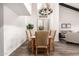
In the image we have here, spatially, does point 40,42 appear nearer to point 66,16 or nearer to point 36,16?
point 36,16

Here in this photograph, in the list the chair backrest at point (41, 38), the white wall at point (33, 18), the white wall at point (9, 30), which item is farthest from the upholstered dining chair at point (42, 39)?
the white wall at point (33, 18)

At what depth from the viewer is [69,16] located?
41.7 ft

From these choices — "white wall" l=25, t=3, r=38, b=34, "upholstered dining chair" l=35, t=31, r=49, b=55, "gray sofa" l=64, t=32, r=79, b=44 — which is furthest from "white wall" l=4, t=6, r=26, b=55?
"white wall" l=25, t=3, r=38, b=34

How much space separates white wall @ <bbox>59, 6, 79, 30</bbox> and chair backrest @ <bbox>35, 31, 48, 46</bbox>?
6.91 m

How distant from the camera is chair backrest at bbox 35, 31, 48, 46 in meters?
5.89

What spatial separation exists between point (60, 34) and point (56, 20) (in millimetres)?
1243

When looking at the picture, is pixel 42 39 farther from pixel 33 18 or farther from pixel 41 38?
pixel 33 18

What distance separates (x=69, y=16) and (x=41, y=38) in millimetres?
7327

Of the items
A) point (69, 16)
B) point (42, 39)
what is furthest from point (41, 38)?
point (69, 16)

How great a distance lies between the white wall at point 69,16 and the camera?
12.5 m

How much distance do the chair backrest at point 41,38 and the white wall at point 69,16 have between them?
6907mm

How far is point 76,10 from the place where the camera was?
12.6 meters

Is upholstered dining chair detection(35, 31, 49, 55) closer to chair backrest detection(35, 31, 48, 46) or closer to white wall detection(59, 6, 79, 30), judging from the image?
chair backrest detection(35, 31, 48, 46)

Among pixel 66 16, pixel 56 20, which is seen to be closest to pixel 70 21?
pixel 66 16
